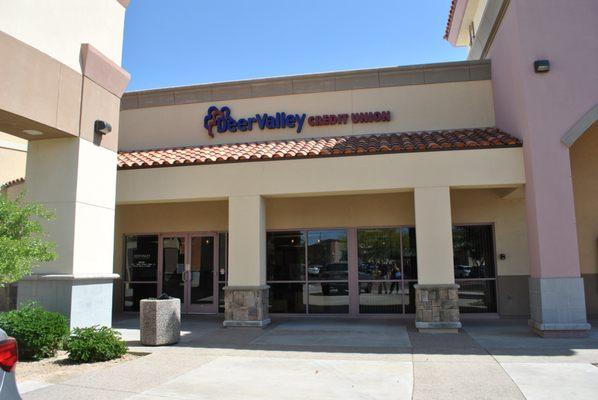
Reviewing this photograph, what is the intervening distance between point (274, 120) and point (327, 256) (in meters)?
4.50

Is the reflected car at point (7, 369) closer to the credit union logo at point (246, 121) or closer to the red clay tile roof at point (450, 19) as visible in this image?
the credit union logo at point (246, 121)

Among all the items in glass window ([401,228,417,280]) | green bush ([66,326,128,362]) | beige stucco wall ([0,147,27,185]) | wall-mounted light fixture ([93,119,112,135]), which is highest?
beige stucco wall ([0,147,27,185])

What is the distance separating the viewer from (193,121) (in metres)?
15.9

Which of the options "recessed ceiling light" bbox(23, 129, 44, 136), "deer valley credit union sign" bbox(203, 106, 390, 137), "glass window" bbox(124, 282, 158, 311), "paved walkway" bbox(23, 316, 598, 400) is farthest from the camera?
"glass window" bbox(124, 282, 158, 311)

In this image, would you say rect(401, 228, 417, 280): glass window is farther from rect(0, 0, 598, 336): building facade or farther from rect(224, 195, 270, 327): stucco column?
rect(224, 195, 270, 327): stucco column

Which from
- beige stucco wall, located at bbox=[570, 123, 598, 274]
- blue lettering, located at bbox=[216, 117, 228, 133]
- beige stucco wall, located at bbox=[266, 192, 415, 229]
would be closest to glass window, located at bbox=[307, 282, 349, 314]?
beige stucco wall, located at bbox=[266, 192, 415, 229]

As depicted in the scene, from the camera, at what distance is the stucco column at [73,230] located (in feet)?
33.2

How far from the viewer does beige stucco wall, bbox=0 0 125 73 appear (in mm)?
9219

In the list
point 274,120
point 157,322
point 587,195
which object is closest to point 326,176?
point 274,120

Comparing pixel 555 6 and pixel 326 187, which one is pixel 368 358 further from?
pixel 555 6

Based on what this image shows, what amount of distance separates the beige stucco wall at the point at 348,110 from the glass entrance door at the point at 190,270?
316 cm

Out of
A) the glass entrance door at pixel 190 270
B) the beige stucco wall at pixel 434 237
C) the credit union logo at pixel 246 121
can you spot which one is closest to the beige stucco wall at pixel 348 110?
the credit union logo at pixel 246 121

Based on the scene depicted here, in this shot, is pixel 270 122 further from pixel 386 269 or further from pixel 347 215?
pixel 386 269

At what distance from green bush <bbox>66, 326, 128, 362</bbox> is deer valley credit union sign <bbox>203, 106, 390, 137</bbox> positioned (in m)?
8.04
